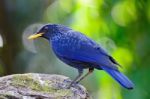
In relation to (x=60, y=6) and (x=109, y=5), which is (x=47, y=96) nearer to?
(x=109, y=5)

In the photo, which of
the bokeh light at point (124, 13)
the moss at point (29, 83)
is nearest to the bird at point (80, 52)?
the moss at point (29, 83)

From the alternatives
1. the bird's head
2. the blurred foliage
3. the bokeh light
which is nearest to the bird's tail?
the bird's head

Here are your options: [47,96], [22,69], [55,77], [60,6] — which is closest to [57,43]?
[55,77]

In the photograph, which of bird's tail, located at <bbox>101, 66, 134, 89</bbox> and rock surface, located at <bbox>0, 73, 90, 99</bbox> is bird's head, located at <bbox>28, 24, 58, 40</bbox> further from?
bird's tail, located at <bbox>101, 66, 134, 89</bbox>

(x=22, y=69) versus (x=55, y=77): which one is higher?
(x=55, y=77)

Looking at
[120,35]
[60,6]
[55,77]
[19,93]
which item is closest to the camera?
[19,93]

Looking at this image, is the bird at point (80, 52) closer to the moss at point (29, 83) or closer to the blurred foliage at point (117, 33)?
the moss at point (29, 83)

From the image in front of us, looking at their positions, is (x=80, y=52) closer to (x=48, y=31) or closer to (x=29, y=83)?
(x=48, y=31)
